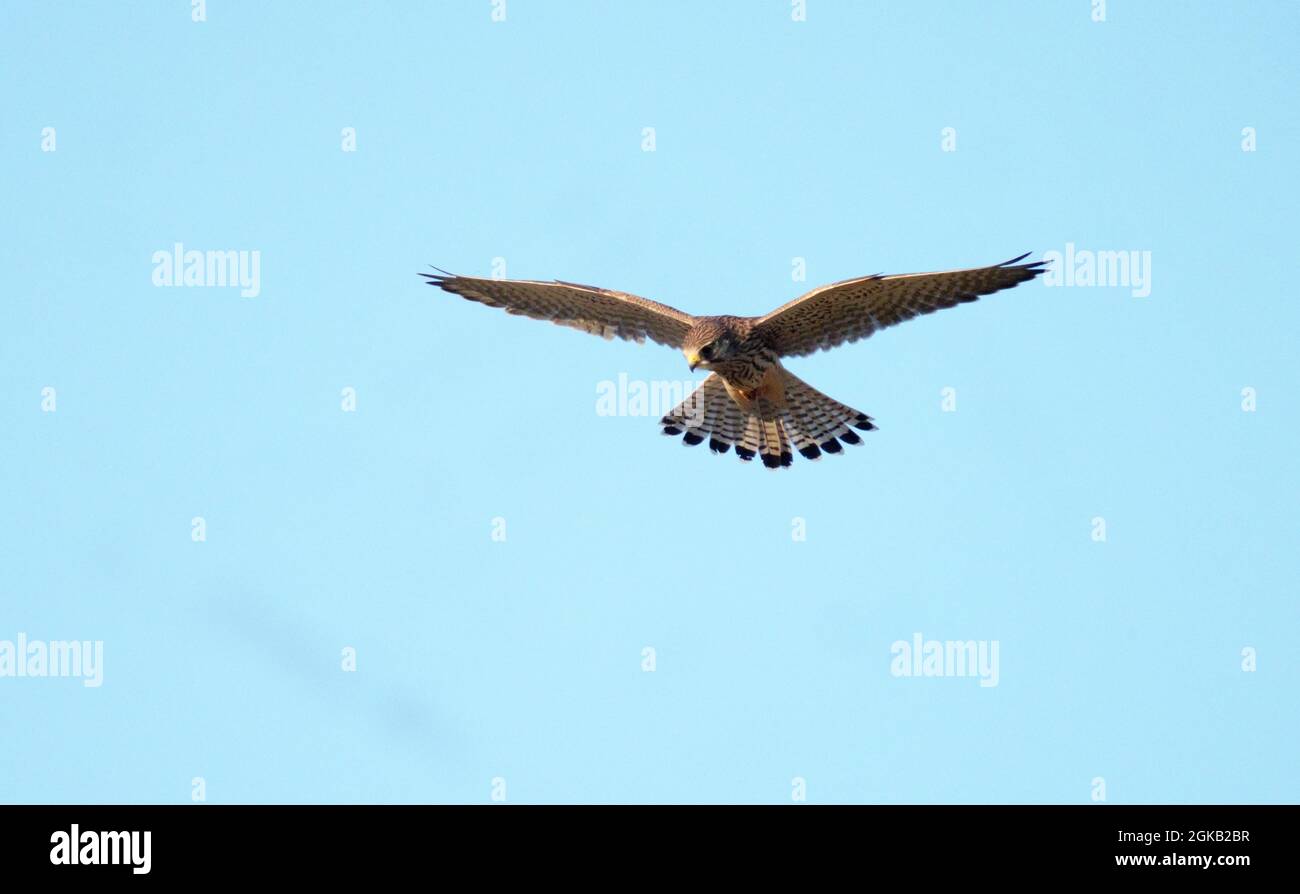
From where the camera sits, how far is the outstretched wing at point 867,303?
1334 cm

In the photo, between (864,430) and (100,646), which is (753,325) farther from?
(100,646)

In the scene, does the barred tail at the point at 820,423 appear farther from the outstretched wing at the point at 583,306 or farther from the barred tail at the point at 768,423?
the outstretched wing at the point at 583,306

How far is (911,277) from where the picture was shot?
13.4m

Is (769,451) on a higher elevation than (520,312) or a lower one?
lower

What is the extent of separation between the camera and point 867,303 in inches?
545

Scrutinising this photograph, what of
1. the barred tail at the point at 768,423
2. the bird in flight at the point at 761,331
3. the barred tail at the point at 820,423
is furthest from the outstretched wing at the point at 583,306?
the barred tail at the point at 820,423

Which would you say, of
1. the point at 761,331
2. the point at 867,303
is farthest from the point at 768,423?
the point at 867,303

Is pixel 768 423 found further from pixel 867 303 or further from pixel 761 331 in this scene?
pixel 867 303

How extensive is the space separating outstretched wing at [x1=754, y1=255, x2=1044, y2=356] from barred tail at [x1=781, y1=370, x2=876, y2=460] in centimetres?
70

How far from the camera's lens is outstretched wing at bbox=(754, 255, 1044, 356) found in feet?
43.8

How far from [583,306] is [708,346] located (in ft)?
4.81
